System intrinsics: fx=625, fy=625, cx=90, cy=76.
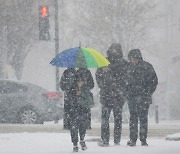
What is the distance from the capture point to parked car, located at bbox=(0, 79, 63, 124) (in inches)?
773

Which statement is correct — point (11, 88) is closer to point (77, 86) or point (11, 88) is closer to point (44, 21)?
point (44, 21)

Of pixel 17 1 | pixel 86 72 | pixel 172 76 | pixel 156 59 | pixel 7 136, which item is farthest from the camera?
pixel 156 59

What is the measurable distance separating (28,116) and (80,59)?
29.5 ft

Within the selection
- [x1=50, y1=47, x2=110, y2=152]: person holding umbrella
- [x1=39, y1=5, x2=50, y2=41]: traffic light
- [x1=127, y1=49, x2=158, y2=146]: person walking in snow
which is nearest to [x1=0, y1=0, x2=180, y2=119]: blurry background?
[x1=39, y1=5, x2=50, y2=41]: traffic light

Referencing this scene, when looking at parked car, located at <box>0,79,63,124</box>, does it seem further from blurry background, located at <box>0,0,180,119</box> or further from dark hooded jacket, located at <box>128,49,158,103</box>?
dark hooded jacket, located at <box>128,49,158,103</box>

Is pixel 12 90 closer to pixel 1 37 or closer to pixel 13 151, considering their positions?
pixel 13 151

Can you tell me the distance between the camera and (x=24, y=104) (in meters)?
19.7

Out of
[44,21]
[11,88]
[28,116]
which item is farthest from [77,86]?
[44,21]

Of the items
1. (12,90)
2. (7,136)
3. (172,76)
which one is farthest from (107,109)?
(172,76)

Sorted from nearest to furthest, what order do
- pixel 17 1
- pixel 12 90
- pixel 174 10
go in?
pixel 12 90 < pixel 17 1 < pixel 174 10

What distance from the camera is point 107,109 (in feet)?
38.7

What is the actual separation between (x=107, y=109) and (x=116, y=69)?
77 cm

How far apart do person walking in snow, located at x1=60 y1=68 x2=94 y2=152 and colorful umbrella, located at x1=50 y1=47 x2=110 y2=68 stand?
0.52 ft

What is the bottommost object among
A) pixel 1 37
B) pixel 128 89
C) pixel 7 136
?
pixel 7 136
